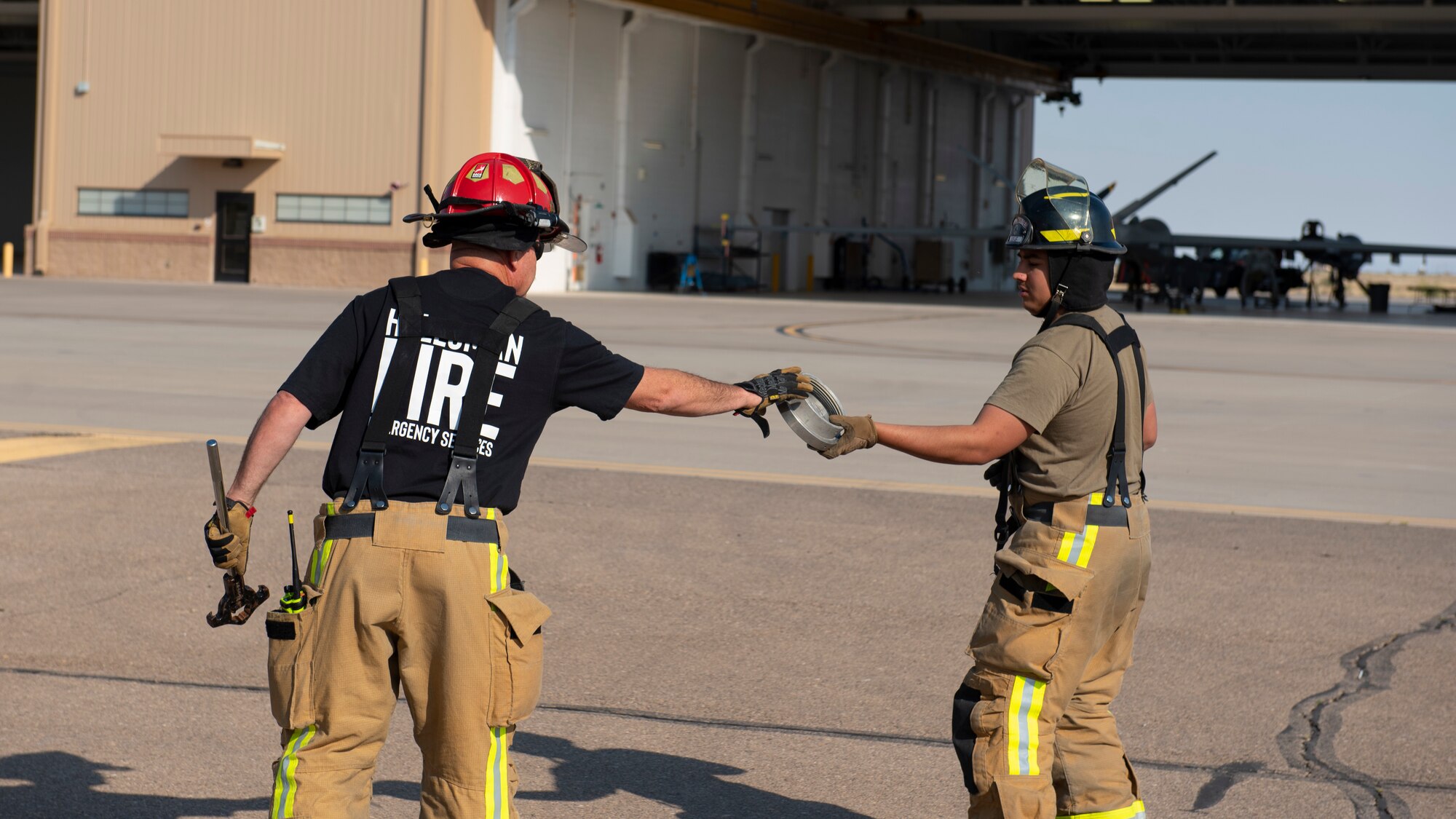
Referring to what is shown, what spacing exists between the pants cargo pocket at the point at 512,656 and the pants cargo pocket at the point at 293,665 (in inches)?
16.9

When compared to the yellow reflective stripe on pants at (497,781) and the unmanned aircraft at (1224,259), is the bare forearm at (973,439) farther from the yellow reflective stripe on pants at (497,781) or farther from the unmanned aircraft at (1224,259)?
the unmanned aircraft at (1224,259)

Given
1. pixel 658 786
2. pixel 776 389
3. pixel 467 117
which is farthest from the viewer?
pixel 467 117

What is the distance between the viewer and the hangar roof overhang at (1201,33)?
51.3 metres

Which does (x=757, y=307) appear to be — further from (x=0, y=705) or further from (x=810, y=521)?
(x=0, y=705)

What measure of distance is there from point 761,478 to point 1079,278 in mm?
7479

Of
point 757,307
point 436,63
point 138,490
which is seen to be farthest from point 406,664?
point 436,63

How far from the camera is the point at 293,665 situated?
3602 millimetres

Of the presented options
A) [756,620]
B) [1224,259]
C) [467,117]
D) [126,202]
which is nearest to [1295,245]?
[1224,259]

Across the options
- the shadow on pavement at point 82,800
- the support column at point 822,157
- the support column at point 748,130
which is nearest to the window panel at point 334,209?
the support column at point 748,130

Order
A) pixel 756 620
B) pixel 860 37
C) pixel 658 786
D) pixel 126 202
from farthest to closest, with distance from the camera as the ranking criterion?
pixel 860 37
pixel 126 202
pixel 756 620
pixel 658 786

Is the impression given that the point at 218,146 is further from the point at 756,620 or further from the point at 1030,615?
the point at 1030,615

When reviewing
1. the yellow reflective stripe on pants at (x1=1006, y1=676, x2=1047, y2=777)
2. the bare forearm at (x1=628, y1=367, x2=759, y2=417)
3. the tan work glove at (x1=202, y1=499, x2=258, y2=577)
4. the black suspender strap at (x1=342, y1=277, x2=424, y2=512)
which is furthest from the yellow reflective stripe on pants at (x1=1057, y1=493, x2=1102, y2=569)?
the tan work glove at (x1=202, y1=499, x2=258, y2=577)

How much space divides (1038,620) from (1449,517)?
7945mm

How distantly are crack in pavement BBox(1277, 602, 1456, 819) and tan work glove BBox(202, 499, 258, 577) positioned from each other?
3.49 meters
